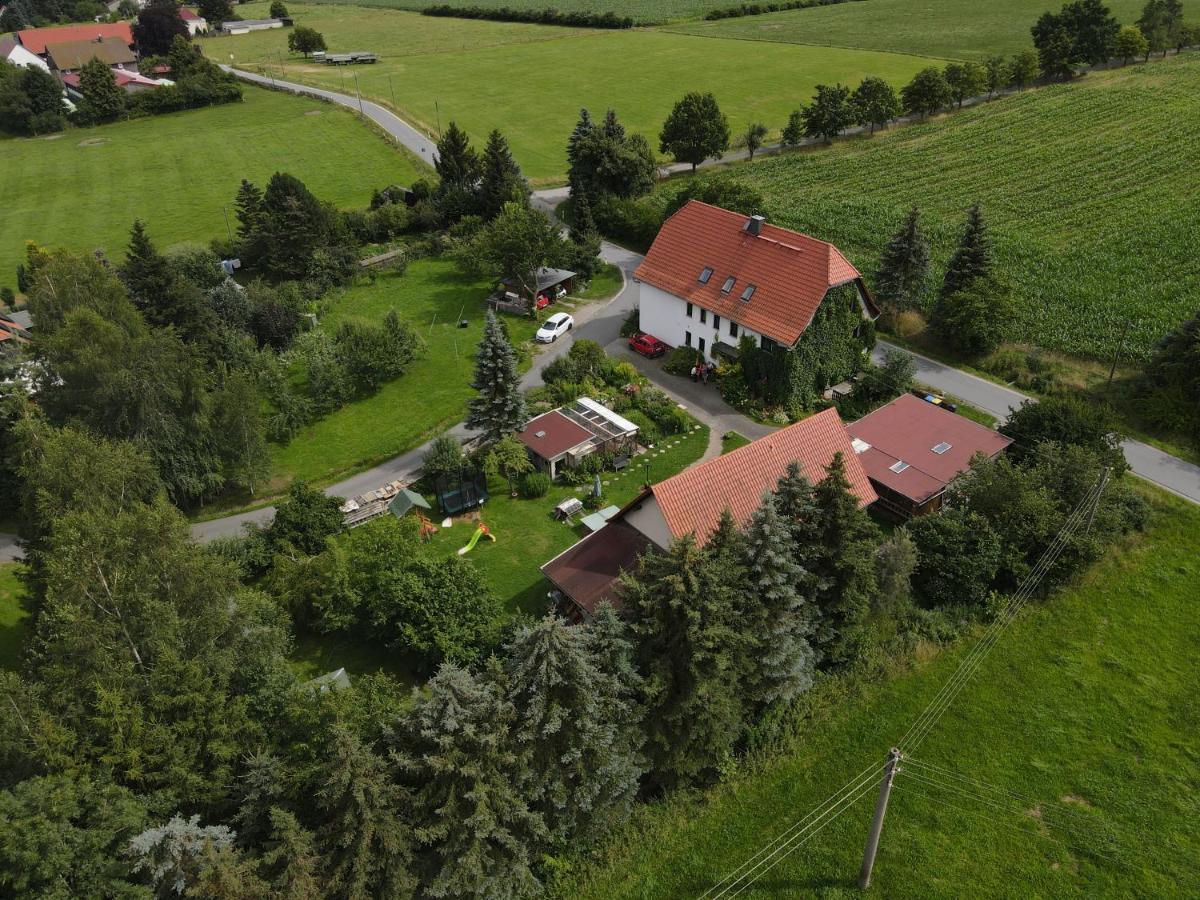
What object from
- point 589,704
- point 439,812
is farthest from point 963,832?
point 439,812

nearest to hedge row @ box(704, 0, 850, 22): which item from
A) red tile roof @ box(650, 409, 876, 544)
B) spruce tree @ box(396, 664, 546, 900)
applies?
red tile roof @ box(650, 409, 876, 544)

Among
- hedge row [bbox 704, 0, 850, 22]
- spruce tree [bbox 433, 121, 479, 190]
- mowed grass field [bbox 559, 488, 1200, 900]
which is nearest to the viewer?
mowed grass field [bbox 559, 488, 1200, 900]

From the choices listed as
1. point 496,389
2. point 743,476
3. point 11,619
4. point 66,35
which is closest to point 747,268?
point 496,389

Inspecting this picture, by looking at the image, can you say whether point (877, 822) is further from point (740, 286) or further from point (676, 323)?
point (676, 323)

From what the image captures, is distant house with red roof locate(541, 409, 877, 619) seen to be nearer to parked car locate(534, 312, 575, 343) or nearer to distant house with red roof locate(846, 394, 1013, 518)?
distant house with red roof locate(846, 394, 1013, 518)

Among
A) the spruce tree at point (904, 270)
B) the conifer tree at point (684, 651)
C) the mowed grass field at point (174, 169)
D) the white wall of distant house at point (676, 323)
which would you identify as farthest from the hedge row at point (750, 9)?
the conifer tree at point (684, 651)

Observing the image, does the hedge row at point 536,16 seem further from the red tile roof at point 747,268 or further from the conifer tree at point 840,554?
the conifer tree at point 840,554
